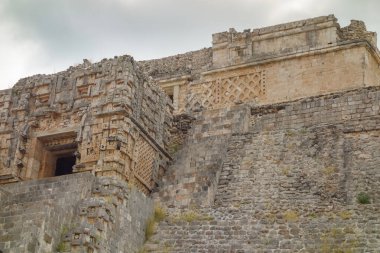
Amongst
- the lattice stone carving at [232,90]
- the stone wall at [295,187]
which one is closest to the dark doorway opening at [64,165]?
the stone wall at [295,187]

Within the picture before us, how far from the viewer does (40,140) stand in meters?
15.4

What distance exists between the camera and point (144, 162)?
49.3ft

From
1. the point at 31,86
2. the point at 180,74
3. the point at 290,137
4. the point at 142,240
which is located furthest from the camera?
the point at 180,74

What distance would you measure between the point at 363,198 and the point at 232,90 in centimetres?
891

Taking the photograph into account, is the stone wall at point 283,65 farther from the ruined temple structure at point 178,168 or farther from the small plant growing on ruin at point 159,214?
the small plant growing on ruin at point 159,214

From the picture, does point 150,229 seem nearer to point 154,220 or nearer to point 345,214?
point 154,220

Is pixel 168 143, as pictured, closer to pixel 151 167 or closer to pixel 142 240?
pixel 151 167

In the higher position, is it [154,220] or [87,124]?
[87,124]

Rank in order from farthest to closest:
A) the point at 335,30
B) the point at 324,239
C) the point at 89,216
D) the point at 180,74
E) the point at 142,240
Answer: the point at 180,74 → the point at 335,30 → the point at 142,240 → the point at 89,216 → the point at 324,239

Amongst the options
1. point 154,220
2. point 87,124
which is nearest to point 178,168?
point 154,220

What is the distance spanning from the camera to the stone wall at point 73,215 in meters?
11.3

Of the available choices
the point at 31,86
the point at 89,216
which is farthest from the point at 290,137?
the point at 31,86

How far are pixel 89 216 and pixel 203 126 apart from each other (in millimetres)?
4879

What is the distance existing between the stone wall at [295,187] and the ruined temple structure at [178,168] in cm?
3
